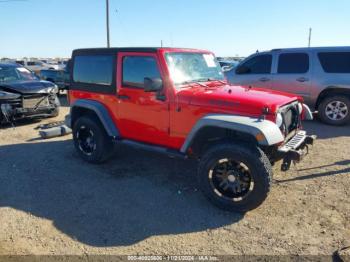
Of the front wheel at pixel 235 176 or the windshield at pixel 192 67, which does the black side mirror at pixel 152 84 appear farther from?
A: the front wheel at pixel 235 176

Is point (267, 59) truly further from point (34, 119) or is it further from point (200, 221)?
point (34, 119)

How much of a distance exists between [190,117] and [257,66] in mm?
5529

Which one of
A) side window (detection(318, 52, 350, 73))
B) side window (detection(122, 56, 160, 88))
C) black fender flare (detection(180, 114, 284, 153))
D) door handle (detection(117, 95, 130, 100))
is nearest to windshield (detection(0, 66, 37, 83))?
door handle (detection(117, 95, 130, 100))

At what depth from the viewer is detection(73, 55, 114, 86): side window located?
4.91 meters

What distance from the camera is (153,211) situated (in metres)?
3.79

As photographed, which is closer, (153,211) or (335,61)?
(153,211)

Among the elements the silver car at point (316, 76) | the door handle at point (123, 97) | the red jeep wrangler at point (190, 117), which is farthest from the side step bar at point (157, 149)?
the silver car at point (316, 76)

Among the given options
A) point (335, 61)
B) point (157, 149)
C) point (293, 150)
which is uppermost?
point (335, 61)

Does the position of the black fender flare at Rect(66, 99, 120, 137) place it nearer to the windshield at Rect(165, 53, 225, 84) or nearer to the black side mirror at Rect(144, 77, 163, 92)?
the black side mirror at Rect(144, 77, 163, 92)

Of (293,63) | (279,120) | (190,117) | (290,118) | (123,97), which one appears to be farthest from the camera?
(293,63)

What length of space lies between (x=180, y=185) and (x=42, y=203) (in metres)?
1.87

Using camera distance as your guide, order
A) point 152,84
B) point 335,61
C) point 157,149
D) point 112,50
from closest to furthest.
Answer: point 152,84 → point 157,149 → point 112,50 → point 335,61

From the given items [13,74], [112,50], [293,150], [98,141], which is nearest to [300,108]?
[293,150]

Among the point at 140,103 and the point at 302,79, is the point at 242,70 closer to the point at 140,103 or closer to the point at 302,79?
the point at 302,79
